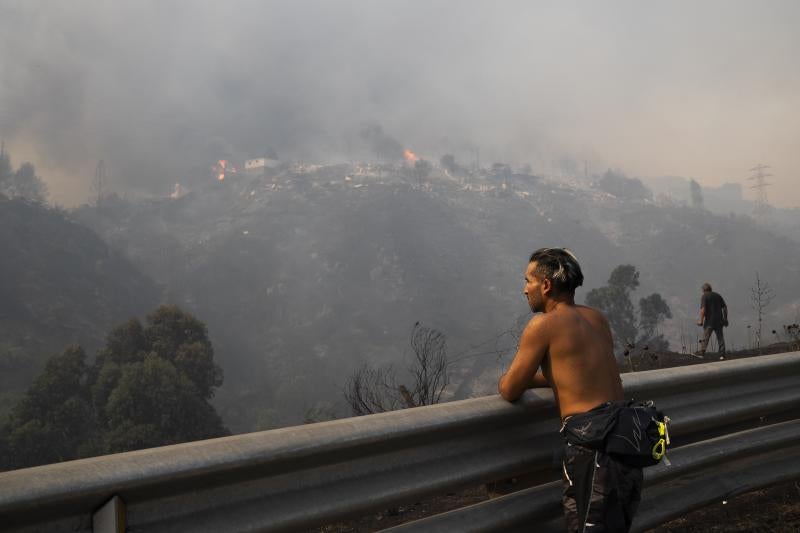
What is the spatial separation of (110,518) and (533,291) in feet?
6.18

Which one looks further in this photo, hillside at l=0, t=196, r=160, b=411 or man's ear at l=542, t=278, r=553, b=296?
hillside at l=0, t=196, r=160, b=411

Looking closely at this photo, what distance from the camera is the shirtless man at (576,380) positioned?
8.25ft

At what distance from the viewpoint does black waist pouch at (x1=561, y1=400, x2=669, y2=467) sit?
250 cm

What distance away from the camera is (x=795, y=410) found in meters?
4.16

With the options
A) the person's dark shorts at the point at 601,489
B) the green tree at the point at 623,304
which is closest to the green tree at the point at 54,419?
the person's dark shorts at the point at 601,489

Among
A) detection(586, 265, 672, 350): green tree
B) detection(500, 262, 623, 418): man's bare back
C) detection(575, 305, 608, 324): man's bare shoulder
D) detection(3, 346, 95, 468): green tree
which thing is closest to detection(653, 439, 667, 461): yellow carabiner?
detection(500, 262, 623, 418): man's bare back

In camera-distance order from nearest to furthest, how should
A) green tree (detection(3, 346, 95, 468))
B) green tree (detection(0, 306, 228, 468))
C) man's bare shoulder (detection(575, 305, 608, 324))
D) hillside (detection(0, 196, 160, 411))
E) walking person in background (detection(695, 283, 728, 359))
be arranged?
man's bare shoulder (detection(575, 305, 608, 324))
walking person in background (detection(695, 283, 728, 359))
green tree (detection(0, 306, 228, 468))
green tree (detection(3, 346, 95, 468))
hillside (detection(0, 196, 160, 411))

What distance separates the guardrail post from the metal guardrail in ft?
0.07

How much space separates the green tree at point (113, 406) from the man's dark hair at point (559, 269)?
51.6 metres

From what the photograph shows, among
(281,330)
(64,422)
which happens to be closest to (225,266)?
(281,330)

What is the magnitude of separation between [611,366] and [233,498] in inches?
62.3

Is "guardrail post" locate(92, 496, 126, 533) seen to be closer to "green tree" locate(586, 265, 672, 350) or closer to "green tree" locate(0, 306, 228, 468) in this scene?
"green tree" locate(0, 306, 228, 468)

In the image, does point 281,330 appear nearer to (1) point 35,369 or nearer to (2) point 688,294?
(1) point 35,369

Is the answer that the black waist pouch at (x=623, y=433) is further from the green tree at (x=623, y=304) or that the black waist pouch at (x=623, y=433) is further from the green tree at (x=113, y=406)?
the green tree at (x=623, y=304)
